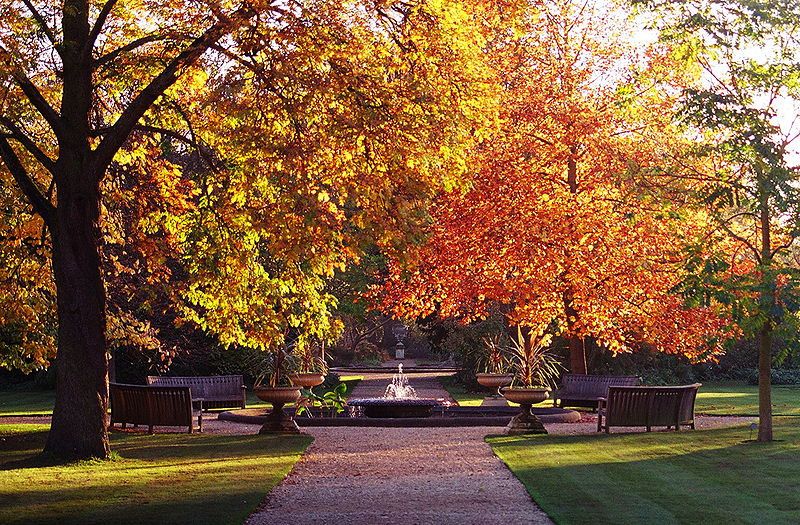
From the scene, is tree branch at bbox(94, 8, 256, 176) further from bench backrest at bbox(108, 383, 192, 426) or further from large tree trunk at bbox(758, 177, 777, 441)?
large tree trunk at bbox(758, 177, 777, 441)

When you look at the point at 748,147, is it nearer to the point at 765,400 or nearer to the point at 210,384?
the point at 765,400

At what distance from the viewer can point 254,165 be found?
44.3ft

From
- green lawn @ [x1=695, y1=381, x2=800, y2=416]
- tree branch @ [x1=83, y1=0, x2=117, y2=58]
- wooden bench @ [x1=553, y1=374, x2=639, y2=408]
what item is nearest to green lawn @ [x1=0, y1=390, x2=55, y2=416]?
wooden bench @ [x1=553, y1=374, x2=639, y2=408]

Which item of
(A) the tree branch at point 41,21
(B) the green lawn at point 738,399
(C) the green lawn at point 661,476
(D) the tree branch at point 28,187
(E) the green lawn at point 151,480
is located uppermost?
(A) the tree branch at point 41,21

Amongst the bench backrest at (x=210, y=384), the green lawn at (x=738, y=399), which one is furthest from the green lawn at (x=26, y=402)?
the green lawn at (x=738, y=399)

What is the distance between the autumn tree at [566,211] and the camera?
64.6 ft

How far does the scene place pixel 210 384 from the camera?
22391mm

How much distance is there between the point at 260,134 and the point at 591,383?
11441mm

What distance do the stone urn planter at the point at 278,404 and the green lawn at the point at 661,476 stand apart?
3.50m

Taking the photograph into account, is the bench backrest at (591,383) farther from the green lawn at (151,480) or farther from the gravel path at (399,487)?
the green lawn at (151,480)

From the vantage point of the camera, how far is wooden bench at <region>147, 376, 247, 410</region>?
21.8 m

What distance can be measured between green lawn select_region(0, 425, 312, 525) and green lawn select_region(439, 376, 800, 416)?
35.8 ft

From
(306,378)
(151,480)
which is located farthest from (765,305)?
(306,378)

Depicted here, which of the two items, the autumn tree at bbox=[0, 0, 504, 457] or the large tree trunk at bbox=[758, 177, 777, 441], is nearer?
the autumn tree at bbox=[0, 0, 504, 457]
